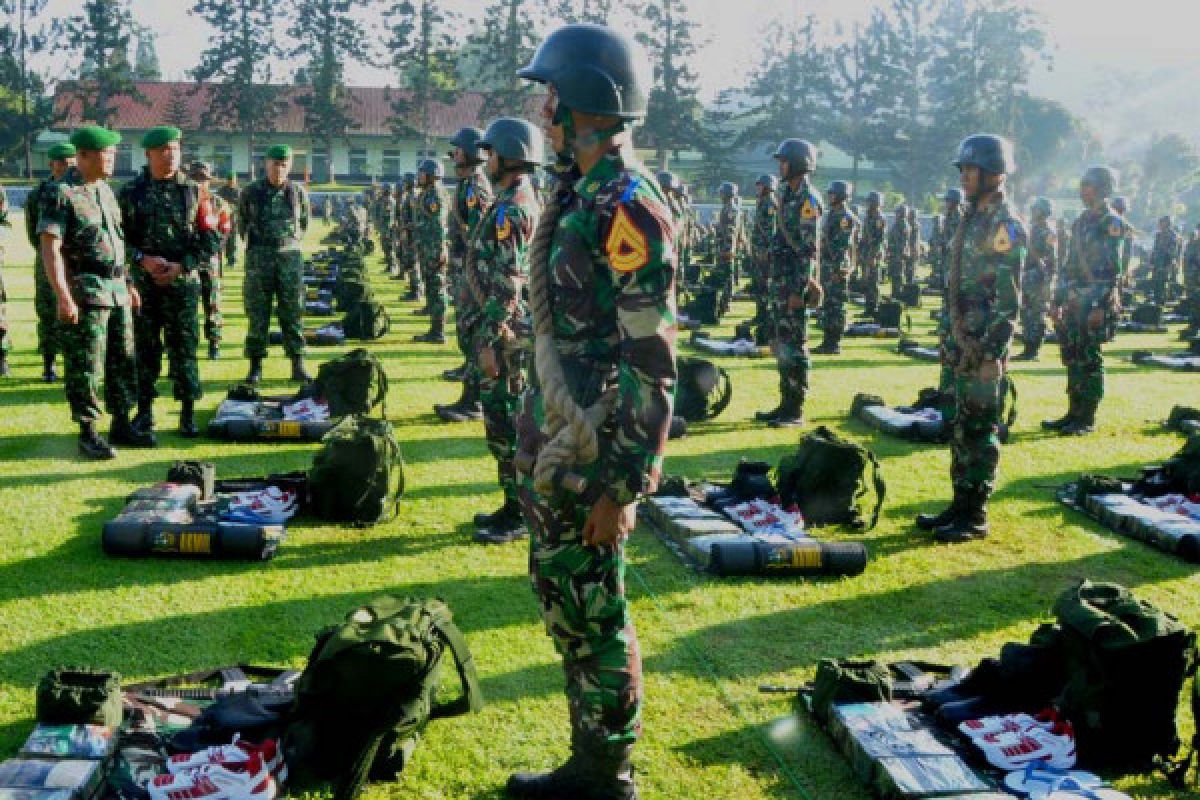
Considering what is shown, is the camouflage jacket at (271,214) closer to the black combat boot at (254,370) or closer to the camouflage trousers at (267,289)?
the camouflage trousers at (267,289)

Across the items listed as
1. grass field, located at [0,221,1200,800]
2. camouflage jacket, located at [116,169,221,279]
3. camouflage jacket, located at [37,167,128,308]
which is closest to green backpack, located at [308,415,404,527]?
grass field, located at [0,221,1200,800]

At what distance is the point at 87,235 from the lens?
8.23 metres

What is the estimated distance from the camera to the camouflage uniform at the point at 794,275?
10758 millimetres

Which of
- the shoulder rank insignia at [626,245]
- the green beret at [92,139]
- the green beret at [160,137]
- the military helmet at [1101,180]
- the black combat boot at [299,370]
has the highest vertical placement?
the military helmet at [1101,180]

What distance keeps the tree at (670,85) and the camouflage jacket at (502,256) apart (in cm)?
4999

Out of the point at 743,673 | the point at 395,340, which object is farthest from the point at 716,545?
the point at 395,340

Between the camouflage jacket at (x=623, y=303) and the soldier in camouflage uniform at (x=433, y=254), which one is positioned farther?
the soldier in camouflage uniform at (x=433, y=254)

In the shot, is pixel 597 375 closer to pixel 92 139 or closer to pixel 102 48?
pixel 92 139

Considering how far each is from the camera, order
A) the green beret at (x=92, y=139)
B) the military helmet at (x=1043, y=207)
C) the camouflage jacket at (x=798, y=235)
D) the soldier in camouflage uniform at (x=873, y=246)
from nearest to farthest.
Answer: the green beret at (x=92, y=139)
the camouflage jacket at (x=798, y=235)
the military helmet at (x=1043, y=207)
the soldier in camouflage uniform at (x=873, y=246)

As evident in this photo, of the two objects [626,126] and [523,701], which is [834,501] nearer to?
[523,701]

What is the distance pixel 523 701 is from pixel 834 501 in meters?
3.52

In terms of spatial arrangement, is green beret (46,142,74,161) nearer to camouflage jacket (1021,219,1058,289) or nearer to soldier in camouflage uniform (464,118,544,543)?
soldier in camouflage uniform (464,118,544,543)

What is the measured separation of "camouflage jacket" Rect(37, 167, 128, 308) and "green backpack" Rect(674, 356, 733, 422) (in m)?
5.25

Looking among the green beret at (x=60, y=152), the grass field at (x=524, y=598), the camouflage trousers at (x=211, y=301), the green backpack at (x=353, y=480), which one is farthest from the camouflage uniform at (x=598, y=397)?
the camouflage trousers at (x=211, y=301)
